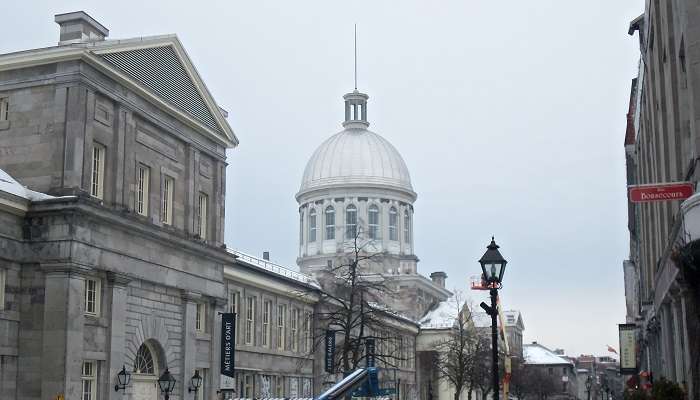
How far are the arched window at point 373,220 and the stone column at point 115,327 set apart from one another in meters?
73.2

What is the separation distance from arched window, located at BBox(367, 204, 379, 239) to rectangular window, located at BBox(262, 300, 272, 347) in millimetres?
50163

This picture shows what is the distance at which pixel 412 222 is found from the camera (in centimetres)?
11225

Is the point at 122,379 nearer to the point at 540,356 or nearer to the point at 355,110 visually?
the point at 355,110

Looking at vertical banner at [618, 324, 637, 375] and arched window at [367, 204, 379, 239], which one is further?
arched window at [367, 204, 379, 239]

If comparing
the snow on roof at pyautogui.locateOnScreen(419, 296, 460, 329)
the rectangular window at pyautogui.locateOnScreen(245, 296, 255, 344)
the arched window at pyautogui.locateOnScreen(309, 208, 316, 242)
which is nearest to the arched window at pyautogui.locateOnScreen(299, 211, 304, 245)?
the arched window at pyautogui.locateOnScreen(309, 208, 316, 242)

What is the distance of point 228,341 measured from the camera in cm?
4225

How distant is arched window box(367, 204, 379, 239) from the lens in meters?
107

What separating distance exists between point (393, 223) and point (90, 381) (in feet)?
256

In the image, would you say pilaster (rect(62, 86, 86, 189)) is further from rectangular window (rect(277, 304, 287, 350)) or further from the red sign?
rectangular window (rect(277, 304, 287, 350))

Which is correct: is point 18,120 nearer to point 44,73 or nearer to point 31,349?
point 44,73

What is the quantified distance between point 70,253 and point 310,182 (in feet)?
269

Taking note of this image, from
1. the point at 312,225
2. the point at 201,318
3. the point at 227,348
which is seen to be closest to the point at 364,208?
the point at 312,225

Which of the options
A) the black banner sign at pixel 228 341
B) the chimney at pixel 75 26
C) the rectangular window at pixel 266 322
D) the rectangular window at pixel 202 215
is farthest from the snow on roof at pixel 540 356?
the chimney at pixel 75 26

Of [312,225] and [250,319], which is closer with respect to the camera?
[250,319]
